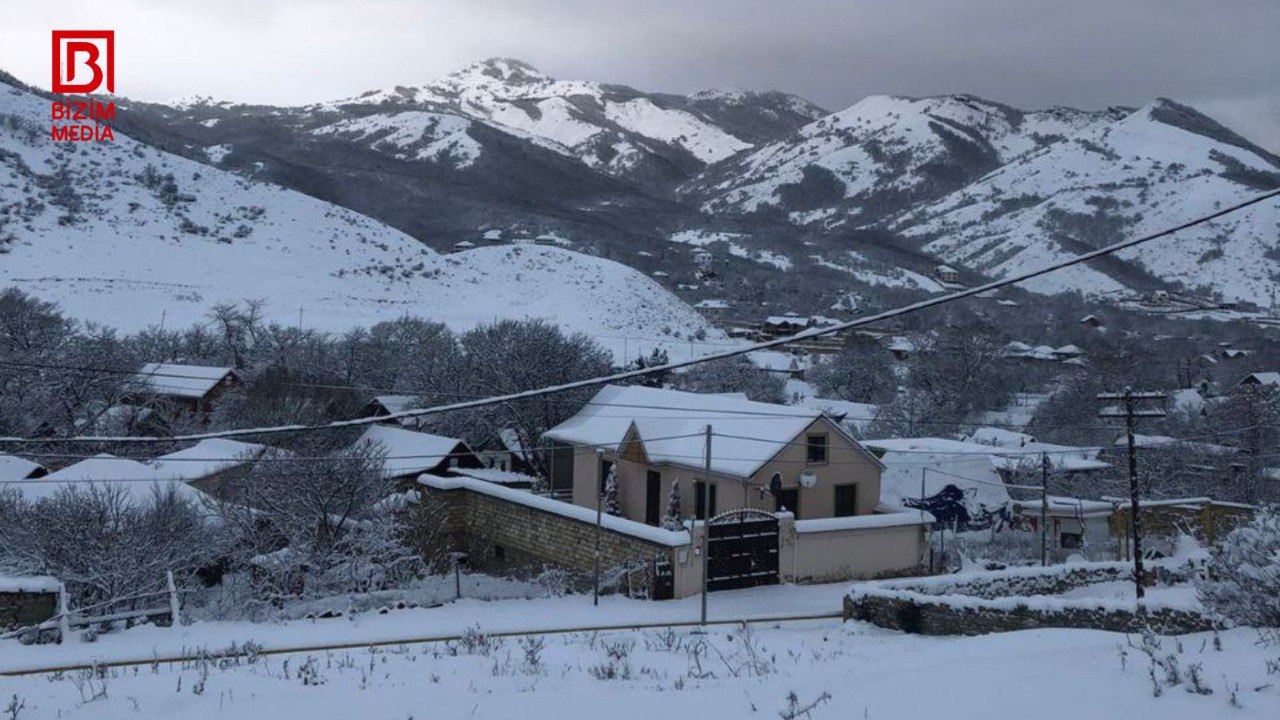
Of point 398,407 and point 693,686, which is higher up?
point 398,407

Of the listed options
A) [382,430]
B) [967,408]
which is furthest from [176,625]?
[967,408]

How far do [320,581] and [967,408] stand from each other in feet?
166

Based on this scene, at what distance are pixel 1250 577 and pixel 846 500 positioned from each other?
1879 centimetres

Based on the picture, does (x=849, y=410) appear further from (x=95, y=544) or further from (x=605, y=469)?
(x=95, y=544)

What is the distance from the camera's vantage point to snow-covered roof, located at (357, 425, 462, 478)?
31.2 m

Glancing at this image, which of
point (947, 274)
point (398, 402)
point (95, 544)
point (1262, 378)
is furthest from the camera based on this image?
point (947, 274)

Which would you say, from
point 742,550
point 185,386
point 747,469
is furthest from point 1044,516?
point 185,386

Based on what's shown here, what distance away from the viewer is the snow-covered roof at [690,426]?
2614cm

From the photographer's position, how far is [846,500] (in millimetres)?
27891

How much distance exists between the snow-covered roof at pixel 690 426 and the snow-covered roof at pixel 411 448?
158 inches

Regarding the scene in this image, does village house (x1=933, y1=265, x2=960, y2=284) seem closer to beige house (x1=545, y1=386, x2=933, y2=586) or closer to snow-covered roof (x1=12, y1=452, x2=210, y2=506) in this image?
beige house (x1=545, y1=386, x2=933, y2=586)

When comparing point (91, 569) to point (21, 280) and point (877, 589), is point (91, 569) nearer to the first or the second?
point (877, 589)

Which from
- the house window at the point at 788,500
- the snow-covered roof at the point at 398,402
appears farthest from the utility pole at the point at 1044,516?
the snow-covered roof at the point at 398,402

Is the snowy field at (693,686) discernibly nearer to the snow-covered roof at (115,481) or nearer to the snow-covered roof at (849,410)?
the snow-covered roof at (115,481)
